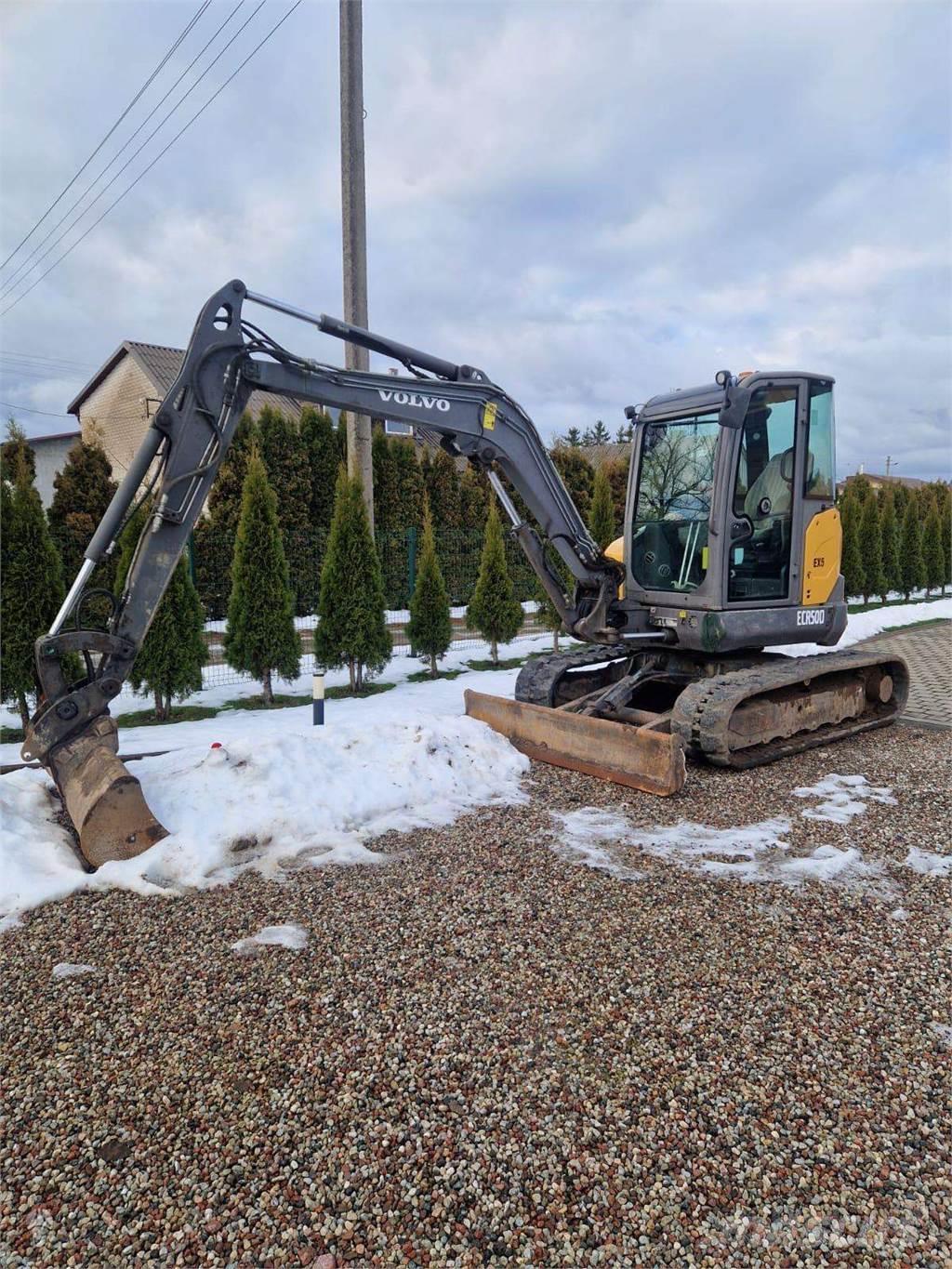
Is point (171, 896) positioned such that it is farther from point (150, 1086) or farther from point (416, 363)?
point (416, 363)

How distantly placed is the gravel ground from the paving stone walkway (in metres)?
4.51

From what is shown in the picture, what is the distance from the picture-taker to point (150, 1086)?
250cm

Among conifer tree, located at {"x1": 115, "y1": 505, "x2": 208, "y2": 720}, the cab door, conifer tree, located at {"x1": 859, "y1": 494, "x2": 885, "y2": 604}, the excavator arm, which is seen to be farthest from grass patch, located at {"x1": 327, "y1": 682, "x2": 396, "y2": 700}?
conifer tree, located at {"x1": 859, "y1": 494, "x2": 885, "y2": 604}

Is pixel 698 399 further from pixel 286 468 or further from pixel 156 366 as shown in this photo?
pixel 156 366

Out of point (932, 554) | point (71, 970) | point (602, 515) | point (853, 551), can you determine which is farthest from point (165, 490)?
point (932, 554)

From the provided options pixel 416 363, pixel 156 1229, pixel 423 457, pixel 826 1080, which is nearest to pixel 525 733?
pixel 416 363

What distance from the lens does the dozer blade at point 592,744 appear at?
5.20 metres

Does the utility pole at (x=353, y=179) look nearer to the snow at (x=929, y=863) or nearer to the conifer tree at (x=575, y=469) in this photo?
the snow at (x=929, y=863)

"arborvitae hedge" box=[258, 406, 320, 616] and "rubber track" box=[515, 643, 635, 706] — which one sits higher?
"arborvitae hedge" box=[258, 406, 320, 616]

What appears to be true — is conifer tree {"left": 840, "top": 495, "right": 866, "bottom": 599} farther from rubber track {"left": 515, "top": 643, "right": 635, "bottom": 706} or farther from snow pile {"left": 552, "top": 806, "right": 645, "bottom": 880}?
snow pile {"left": 552, "top": 806, "right": 645, "bottom": 880}

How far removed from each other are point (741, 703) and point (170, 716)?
5557 mm

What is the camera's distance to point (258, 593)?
338 inches

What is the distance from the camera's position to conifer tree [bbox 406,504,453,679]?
10.2m

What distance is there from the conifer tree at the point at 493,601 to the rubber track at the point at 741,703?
16.3 feet
